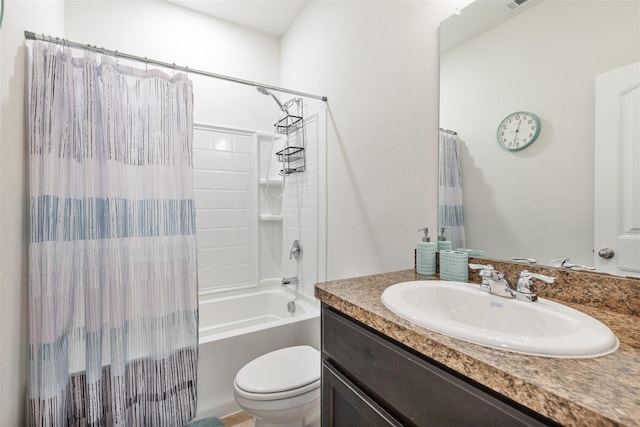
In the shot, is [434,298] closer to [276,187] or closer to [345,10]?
[345,10]

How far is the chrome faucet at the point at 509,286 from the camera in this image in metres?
0.77

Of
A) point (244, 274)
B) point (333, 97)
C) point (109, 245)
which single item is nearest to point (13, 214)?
point (109, 245)

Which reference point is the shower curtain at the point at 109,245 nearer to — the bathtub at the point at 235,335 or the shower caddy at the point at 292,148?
the bathtub at the point at 235,335

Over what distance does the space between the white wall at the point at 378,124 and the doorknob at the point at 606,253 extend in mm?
538

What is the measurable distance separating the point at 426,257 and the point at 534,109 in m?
0.62

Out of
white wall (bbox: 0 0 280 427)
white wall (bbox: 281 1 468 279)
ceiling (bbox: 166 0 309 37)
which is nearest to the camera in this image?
white wall (bbox: 0 0 280 427)

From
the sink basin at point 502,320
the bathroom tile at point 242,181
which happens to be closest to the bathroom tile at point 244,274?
the bathroom tile at point 242,181

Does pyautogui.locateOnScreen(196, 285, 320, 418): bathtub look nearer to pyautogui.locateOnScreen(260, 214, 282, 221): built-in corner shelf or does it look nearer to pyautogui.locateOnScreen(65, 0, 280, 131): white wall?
pyautogui.locateOnScreen(260, 214, 282, 221): built-in corner shelf

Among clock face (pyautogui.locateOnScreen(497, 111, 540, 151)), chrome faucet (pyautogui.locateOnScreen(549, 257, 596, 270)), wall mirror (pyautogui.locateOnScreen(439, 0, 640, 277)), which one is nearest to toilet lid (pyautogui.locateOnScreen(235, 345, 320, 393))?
wall mirror (pyautogui.locateOnScreen(439, 0, 640, 277))

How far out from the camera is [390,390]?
0.66 meters

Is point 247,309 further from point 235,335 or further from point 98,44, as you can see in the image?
point 98,44

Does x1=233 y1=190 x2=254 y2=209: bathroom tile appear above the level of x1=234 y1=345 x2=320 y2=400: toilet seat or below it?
above

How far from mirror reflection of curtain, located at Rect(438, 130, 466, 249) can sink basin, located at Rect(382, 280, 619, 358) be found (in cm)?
31

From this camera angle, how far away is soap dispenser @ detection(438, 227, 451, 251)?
1154mm
